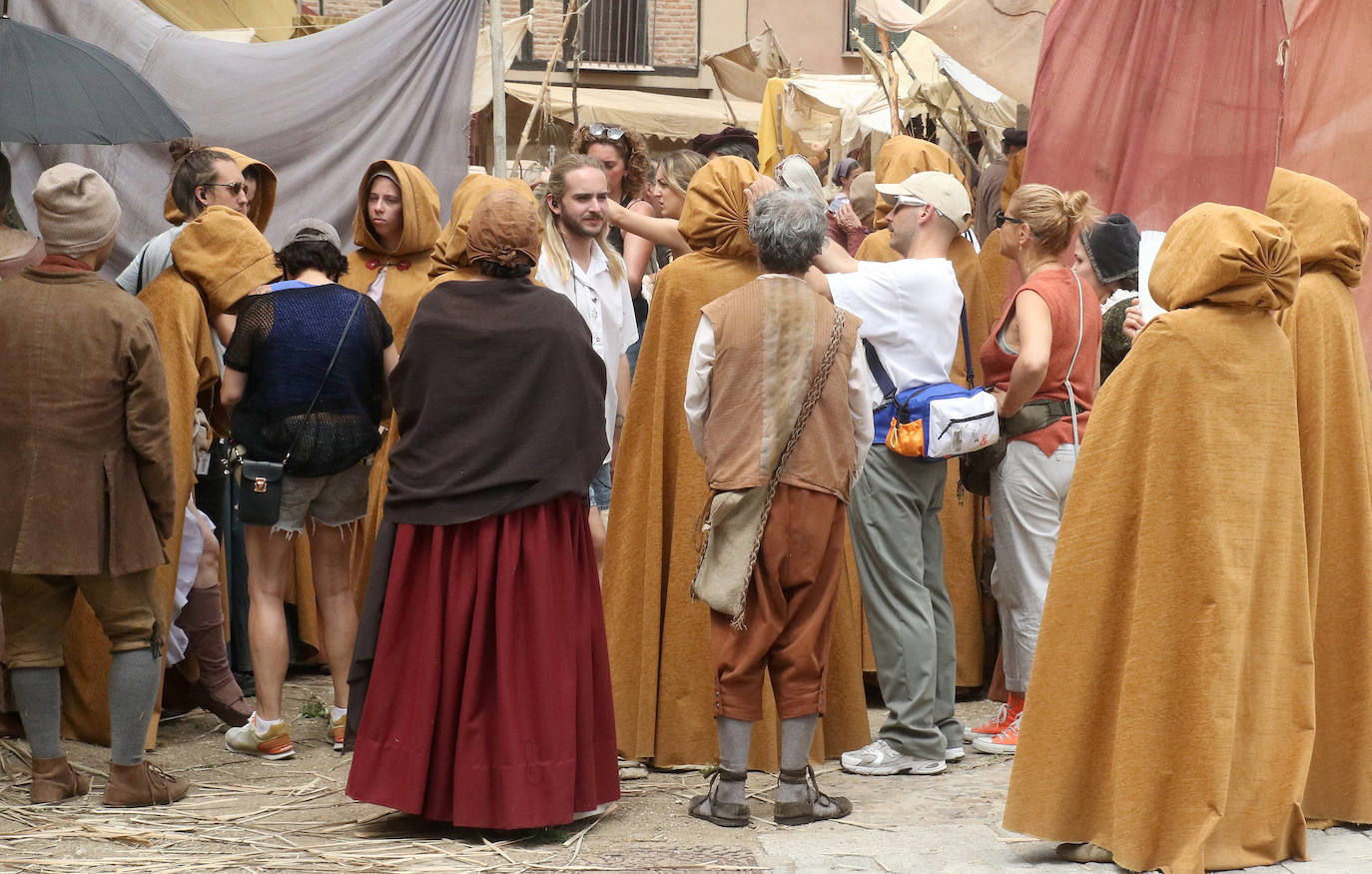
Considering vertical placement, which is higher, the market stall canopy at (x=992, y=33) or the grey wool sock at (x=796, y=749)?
the market stall canopy at (x=992, y=33)

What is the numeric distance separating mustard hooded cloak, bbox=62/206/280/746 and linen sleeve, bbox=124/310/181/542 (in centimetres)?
78

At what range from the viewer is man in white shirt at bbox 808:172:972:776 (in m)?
5.43

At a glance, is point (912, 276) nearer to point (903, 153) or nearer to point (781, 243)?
point (781, 243)

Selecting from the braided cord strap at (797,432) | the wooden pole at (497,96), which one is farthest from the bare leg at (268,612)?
the wooden pole at (497,96)

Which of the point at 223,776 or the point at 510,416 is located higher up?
the point at 510,416

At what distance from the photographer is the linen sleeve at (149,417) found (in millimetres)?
5047

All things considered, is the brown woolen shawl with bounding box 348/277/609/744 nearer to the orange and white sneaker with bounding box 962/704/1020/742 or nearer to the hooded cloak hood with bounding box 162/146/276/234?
the orange and white sneaker with bounding box 962/704/1020/742

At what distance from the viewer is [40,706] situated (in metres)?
5.14

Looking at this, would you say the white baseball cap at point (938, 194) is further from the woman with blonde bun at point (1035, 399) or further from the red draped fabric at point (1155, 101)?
the red draped fabric at point (1155, 101)

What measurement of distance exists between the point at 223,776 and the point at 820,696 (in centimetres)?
221

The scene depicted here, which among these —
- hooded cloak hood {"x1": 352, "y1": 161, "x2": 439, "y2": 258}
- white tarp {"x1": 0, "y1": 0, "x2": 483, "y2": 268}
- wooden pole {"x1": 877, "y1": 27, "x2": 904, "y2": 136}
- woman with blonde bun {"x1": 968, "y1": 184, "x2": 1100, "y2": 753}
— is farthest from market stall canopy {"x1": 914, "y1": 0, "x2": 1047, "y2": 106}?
hooded cloak hood {"x1": 352, "y1": 161, "x2": 439, "y2": 258}

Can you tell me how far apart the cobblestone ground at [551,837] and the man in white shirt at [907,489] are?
0.21 m

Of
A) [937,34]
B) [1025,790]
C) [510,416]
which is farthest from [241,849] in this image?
[937,34]

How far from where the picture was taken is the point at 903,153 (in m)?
6.94
